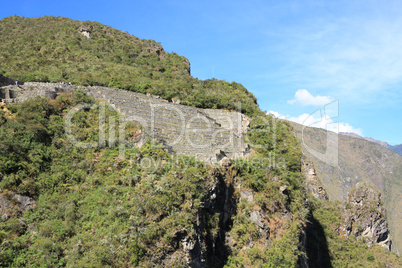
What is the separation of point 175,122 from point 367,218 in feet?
79.0

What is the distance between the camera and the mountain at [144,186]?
14.0m

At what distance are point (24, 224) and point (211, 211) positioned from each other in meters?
9.00

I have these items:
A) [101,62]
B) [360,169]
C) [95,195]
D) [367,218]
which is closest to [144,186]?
[95,195]

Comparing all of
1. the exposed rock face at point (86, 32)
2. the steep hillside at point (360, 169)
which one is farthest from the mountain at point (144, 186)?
the steep hillside at point (360, 169)

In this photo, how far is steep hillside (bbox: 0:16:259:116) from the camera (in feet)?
106

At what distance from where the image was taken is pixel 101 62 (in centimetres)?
4166

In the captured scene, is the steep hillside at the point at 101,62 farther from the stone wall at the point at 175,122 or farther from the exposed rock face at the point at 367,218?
the exposed rock face at the point at 367,218

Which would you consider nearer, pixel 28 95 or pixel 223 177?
pixel 223 177

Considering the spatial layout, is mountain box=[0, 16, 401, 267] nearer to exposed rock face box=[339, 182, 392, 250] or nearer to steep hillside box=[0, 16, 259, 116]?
steep hillside box=[0, 16, 259, 116]

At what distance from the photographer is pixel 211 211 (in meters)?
17.6

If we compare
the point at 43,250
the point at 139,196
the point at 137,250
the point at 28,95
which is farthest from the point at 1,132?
the point at 137,250

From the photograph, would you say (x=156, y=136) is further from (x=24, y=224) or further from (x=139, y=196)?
(x=24, y=224)

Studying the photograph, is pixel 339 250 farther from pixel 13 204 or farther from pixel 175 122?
pixel 13 204

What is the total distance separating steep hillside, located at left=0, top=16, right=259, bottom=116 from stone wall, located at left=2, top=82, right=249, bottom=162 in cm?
326
